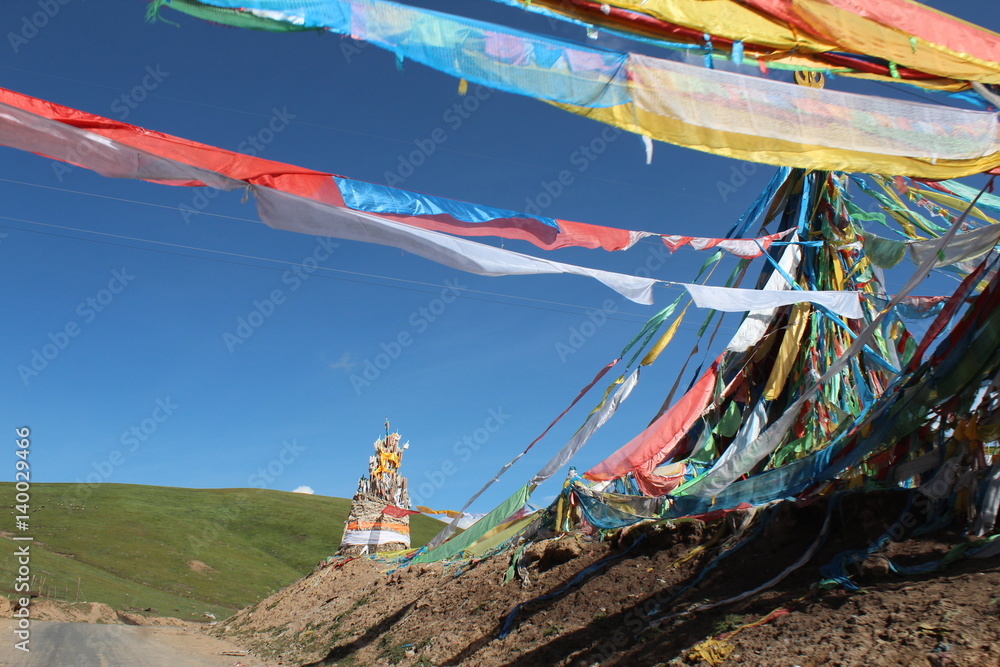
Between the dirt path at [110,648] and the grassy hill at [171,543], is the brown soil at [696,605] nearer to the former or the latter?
the dirt path at [110,648]

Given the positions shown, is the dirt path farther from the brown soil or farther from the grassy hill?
the grassy hill

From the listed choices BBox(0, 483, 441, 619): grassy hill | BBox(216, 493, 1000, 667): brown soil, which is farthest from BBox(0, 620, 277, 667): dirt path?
BBox(0, 483, 441, 619): grassy hill

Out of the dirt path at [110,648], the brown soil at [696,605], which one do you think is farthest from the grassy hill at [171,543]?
the brown soil at [696,605]

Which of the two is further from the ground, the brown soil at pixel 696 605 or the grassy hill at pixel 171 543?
the grassy hill at pixel 171 543

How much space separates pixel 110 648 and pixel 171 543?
27899mm

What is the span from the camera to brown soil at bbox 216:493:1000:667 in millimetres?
4773

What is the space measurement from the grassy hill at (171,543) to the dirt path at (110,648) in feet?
24.1

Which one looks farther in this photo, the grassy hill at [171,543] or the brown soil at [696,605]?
the grassy hill at [171,543]

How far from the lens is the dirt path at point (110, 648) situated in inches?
393

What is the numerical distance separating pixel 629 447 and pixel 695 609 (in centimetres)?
318

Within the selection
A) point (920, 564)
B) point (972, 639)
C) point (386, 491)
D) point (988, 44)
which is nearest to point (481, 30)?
point (988, 44)

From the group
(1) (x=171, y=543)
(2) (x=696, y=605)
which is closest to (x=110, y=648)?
(2) (x=696, y=605)

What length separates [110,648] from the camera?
11.8 metres

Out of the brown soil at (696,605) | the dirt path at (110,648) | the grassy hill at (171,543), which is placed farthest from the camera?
the grassy hill at (171,543)
